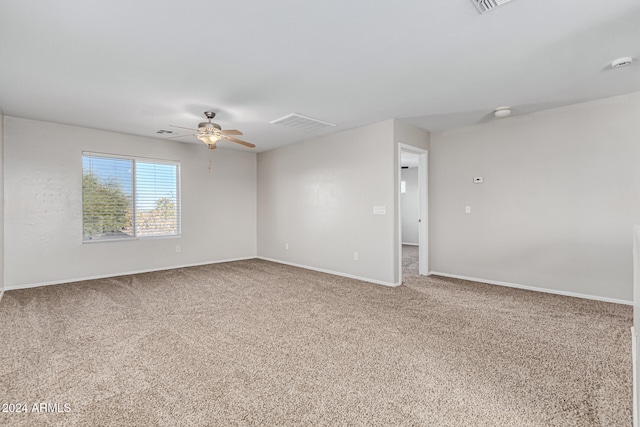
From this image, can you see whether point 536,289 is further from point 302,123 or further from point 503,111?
point 302,123

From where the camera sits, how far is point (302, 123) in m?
4.69

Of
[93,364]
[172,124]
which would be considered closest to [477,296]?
[93,364]

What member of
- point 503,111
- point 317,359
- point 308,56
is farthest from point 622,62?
point 317,359

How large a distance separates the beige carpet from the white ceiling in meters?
2.47

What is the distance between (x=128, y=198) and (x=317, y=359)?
15.7 ft

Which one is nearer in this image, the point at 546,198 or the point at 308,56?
the point at 308,56

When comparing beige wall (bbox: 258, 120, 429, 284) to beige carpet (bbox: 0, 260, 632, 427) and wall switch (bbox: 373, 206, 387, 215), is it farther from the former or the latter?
beige carpet (bbox: 0, 260, 632, 427)

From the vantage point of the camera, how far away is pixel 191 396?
1.88m

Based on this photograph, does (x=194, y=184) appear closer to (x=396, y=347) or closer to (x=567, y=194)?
(x=396, y=347)

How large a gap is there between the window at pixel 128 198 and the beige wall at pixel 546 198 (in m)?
5.00

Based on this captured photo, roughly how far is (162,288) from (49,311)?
1.26 m

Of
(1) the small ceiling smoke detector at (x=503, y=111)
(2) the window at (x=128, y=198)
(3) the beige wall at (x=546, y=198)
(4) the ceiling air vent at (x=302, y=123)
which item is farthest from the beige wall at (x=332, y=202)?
(2) the window at (x=128, y=198)

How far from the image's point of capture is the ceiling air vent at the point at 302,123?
4.42 meters

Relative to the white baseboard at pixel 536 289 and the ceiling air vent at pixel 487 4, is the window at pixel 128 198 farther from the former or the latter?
the ceiling air vent at pixel 487 4
